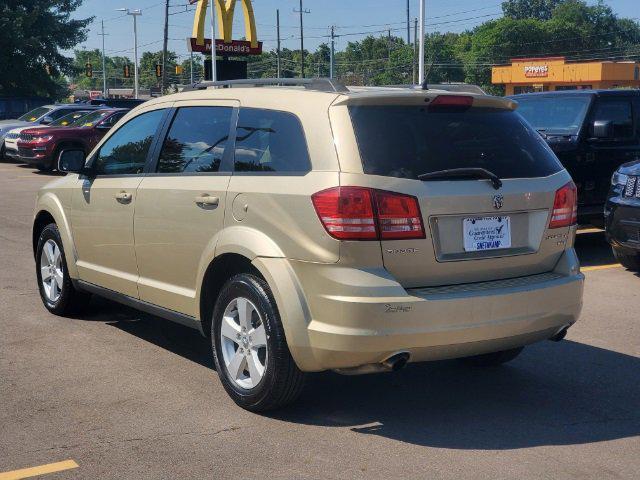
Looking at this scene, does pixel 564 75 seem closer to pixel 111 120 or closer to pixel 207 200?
pixel 111 120

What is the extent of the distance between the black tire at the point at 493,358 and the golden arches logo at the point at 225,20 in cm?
4289

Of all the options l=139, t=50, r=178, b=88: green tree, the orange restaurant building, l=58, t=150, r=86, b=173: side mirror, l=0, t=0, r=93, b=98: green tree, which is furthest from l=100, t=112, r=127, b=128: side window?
l=139, t=50, r=178, b=88: green tree

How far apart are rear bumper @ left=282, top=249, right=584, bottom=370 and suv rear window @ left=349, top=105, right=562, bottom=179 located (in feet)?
1.95

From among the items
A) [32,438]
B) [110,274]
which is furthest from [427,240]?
[110,274]

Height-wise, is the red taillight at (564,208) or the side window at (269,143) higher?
the side window at (269,143)

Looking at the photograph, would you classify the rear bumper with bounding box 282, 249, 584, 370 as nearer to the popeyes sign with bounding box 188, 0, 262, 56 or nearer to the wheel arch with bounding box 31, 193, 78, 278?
the wheel arch with bounding box 31, 193, 78, 278

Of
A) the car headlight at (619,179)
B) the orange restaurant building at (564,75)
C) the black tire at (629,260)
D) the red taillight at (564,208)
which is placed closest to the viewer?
the red taillight at (564,208)

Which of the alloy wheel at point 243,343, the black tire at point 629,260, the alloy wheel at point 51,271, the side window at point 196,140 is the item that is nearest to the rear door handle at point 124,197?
the side window at point 196,140

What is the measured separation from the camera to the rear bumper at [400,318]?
4344mm

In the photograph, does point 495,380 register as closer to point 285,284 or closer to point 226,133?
point 285,284

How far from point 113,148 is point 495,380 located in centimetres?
311

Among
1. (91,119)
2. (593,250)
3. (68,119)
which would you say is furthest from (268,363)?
(68,119)

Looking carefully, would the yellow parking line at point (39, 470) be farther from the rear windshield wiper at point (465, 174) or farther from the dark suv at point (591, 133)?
the dark suv at point (591, 133)

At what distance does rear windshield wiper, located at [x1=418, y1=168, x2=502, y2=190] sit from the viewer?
4.58 metres
